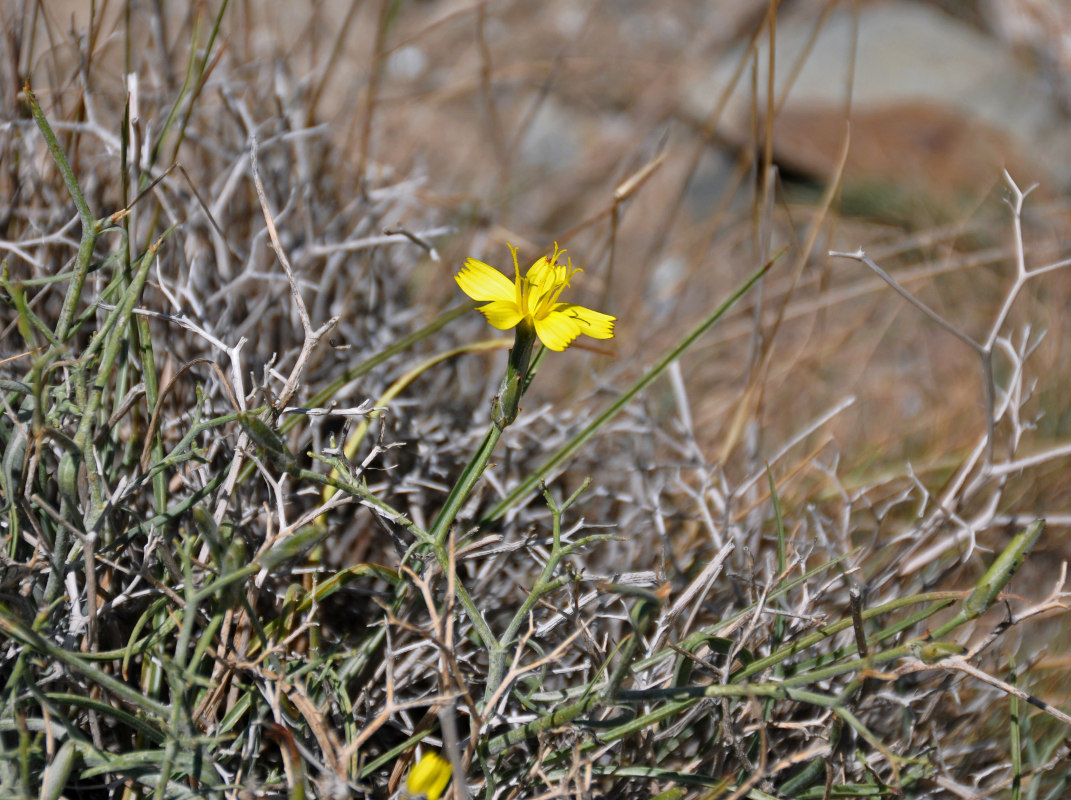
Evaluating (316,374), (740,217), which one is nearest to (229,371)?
(316,374)

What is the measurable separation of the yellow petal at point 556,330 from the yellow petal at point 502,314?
0.02 metres

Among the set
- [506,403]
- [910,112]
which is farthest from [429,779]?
[910,112]

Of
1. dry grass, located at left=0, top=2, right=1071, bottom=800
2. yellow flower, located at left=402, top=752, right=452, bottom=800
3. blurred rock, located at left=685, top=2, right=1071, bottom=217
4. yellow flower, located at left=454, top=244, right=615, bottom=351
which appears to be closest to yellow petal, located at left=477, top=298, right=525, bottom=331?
yellow flower, located at left=454, top=244, right=615, bottom=351

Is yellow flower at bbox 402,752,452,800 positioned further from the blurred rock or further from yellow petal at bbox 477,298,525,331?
the blurred rock

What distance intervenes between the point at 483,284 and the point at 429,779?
0.39m

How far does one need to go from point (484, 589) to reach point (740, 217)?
180 centimetres

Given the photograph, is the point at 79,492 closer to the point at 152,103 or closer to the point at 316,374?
the point at 316,374

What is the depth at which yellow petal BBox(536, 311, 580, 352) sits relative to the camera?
0.61 metres

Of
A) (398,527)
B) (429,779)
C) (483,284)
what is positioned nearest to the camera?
(429,779)

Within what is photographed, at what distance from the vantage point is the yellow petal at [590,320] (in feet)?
2.11

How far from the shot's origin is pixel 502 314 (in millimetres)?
627

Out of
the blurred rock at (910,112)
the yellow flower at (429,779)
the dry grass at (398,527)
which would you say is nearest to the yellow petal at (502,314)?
the dry grass at (398,527)

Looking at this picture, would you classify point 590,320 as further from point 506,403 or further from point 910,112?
point 910,112

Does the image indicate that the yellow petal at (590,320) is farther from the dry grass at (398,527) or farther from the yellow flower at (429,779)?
the yellow flower at (429,779)
